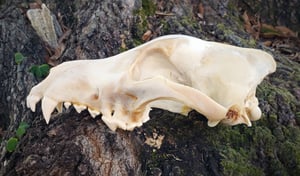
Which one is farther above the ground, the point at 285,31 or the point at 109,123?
the point at 109,123

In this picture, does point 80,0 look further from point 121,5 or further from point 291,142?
point 291,142

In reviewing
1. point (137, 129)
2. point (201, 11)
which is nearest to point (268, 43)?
point (201, 11)

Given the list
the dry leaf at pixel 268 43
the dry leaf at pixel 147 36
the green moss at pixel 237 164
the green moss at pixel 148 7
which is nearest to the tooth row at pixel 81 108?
the green moss at pixel 237 164

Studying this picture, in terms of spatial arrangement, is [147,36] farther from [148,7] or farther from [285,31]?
[285,31]

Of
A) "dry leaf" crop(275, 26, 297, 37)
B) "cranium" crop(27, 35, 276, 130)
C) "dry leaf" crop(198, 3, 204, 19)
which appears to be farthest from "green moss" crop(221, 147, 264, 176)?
"dry leaf" crop(275, 26, 297, 37)

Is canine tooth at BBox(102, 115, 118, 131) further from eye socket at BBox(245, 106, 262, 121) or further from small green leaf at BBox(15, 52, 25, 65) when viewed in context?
small green leaf at BBox(15, 52, 25, 65)

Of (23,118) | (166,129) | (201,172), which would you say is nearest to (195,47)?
(166,129)

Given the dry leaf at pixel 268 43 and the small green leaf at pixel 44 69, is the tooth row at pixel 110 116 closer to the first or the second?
the small green leaf at pixel 44 69

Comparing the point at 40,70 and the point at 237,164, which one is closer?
the point at 237,164
